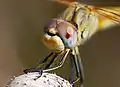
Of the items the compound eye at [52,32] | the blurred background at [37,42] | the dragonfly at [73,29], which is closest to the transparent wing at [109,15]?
the dragonfly at [73,29]

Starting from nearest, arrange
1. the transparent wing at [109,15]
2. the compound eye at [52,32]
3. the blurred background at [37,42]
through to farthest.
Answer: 1. the compound eye at [52,32]
2. the transparent wing at [109,15]
3. the blurred background at [37,42]

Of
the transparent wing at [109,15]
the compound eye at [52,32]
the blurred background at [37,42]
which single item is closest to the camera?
the compound eye at [52,32]

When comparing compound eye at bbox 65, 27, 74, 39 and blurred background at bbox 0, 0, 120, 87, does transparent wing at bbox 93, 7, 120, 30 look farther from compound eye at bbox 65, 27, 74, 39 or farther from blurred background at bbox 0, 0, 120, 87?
blurred background at bbox 0, 0, 120, 87

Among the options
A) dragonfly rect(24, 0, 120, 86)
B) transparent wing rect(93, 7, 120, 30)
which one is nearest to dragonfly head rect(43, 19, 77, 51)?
dragonfly rect(24, 0, 120, 86)

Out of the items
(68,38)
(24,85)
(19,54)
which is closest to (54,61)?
(68,38)

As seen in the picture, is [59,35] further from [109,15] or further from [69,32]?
[109,15]

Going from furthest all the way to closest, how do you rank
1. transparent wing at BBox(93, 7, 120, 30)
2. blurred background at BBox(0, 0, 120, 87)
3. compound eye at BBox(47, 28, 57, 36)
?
blurred background at BBox(0, 0, 120, 87), transparent wing at BBox(93, 7, 120, 30), compound eye at BBox(47, 28, 57, 36)

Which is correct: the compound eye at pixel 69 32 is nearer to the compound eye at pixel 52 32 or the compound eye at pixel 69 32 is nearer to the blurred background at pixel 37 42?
the compound eye at pixel 52 32
